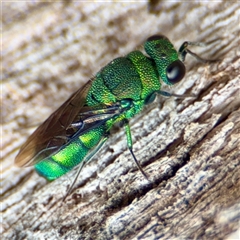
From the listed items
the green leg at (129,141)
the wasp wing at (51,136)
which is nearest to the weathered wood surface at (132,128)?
the green leg at (129,141)

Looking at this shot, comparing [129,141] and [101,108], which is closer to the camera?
[129,141]

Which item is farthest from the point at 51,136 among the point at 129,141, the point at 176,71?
the point at 176,71

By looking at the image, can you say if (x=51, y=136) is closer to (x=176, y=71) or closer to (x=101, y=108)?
(x=101, y=108)

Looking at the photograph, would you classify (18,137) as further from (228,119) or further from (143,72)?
(228,119)

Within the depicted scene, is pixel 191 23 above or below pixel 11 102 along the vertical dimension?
below

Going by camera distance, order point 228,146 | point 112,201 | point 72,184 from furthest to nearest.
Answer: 1. point 72,184
2. point 112,201
3. point 228,146

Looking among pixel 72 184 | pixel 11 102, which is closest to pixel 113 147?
pixel 72 184

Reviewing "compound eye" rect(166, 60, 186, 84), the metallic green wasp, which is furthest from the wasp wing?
"compound eye" rect(166, 60, 186, 84)
